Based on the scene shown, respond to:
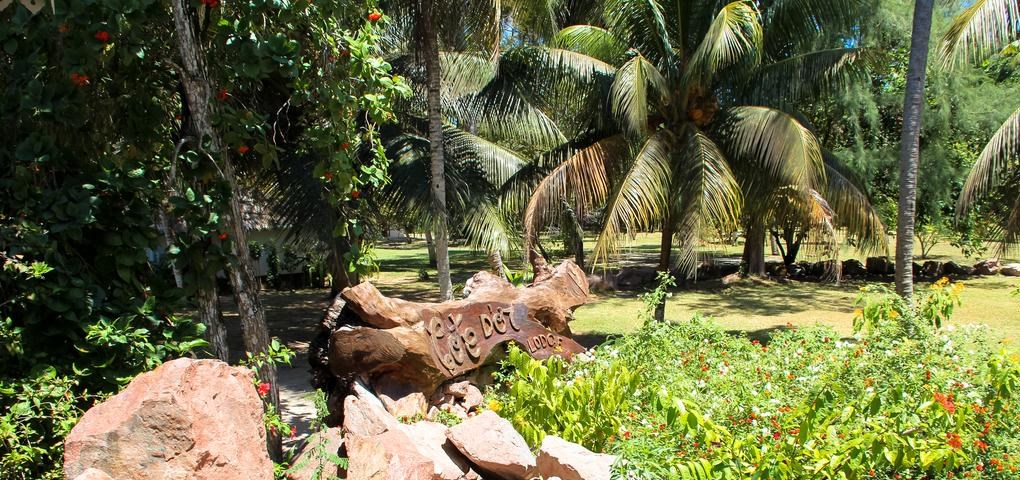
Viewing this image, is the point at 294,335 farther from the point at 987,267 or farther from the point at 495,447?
the point at 987,267

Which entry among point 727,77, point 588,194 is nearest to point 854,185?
point 727,77

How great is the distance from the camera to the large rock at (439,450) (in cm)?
480

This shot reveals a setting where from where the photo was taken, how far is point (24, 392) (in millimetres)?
3744

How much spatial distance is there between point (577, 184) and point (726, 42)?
2.46m

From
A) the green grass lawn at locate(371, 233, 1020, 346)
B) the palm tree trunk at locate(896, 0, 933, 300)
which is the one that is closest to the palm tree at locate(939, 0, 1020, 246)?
the palm tree trunk at locate(896, 0, 933, 300)

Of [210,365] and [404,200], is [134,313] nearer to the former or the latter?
[210,365]

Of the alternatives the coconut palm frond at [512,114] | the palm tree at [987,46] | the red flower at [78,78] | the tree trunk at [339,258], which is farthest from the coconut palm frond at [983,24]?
the red flower at [78,78]

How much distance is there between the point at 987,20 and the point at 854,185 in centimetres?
244

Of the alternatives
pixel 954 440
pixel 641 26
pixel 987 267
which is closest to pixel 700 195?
pixel 641 26

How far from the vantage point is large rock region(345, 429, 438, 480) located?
4137 millimetres

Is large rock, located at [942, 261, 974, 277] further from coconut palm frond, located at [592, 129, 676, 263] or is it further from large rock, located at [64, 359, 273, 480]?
large rock, located at [64, 359, 273, 480]

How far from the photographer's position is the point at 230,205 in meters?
4.74

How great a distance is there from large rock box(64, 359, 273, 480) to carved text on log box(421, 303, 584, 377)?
2.75 meters

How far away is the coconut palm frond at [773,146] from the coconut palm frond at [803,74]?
2.00 feet
